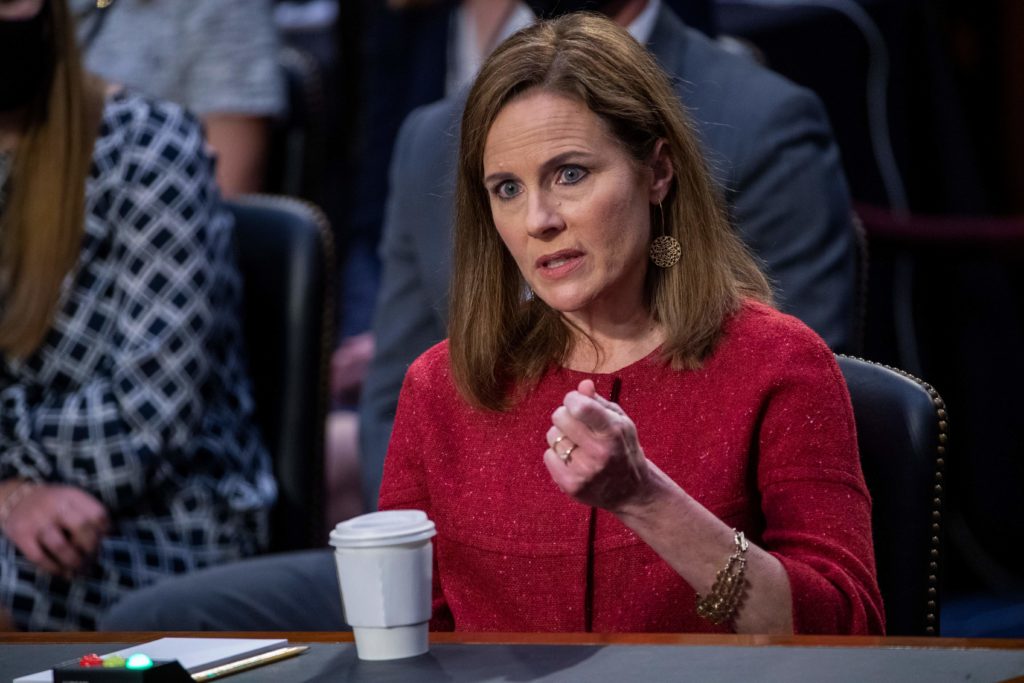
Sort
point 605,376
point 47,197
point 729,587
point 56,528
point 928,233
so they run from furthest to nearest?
point 928,233 < point 47,197 < point 56,528 < point 605,376 < point 729,587

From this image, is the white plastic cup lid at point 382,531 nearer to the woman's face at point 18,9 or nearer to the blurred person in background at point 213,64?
the woman's face at point 18,9

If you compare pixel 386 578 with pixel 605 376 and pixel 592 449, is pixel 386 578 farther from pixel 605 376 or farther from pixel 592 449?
pixel 605 376

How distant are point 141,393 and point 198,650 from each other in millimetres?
1195

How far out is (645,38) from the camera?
2430mm

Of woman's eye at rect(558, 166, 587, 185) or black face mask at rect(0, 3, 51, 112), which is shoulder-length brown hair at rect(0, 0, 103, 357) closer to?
black face mask at rect(0, 3, 51, 112)

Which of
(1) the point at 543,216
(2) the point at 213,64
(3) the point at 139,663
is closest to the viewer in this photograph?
(3) the point at 139,663

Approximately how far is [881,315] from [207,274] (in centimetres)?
191

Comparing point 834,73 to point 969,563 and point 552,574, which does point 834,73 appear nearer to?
point 969,563

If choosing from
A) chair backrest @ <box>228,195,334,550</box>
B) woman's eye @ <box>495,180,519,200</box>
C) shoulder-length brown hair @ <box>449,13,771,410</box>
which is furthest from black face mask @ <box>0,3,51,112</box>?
woman's eye @ <box>495,180,519,200</box>

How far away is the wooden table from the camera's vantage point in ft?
3.81

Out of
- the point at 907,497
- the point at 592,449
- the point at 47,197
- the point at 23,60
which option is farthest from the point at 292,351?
the point at 592,449

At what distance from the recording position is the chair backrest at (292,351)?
2.59m

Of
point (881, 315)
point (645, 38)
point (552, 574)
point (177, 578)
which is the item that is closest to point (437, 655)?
point (552, 574)

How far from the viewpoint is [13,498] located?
2449 millimetres
